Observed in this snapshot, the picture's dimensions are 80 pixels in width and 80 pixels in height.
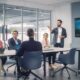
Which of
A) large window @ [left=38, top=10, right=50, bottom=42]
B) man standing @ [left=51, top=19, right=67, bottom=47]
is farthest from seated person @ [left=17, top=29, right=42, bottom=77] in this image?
large window @ [left=38, top=10, right=50, bottom=42]

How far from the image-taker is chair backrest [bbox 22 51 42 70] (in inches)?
179

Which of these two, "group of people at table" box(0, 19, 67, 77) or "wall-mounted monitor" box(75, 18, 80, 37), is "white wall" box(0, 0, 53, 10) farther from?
"group of people at table" box(0, 19, 67, 77)

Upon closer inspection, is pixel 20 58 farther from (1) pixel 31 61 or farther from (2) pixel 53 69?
(2) pixel 53 69

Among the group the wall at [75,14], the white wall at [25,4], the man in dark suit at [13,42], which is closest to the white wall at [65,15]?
the wall at [75,14]

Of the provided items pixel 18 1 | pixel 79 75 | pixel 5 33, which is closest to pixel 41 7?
pixel 18 1

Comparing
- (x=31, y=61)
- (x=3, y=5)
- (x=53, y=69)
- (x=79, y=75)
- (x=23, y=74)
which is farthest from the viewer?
(x=3, y=5)

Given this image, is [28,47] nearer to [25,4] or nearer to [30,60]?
[30,60]

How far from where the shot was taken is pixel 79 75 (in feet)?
19.1

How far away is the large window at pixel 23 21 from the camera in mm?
8898

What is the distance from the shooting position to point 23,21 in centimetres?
977

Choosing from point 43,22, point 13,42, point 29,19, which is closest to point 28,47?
point 13,42

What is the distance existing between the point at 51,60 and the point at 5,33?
3102 millimetres

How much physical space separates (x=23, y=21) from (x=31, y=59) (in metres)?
5.33

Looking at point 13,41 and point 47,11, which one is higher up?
point 47,11
